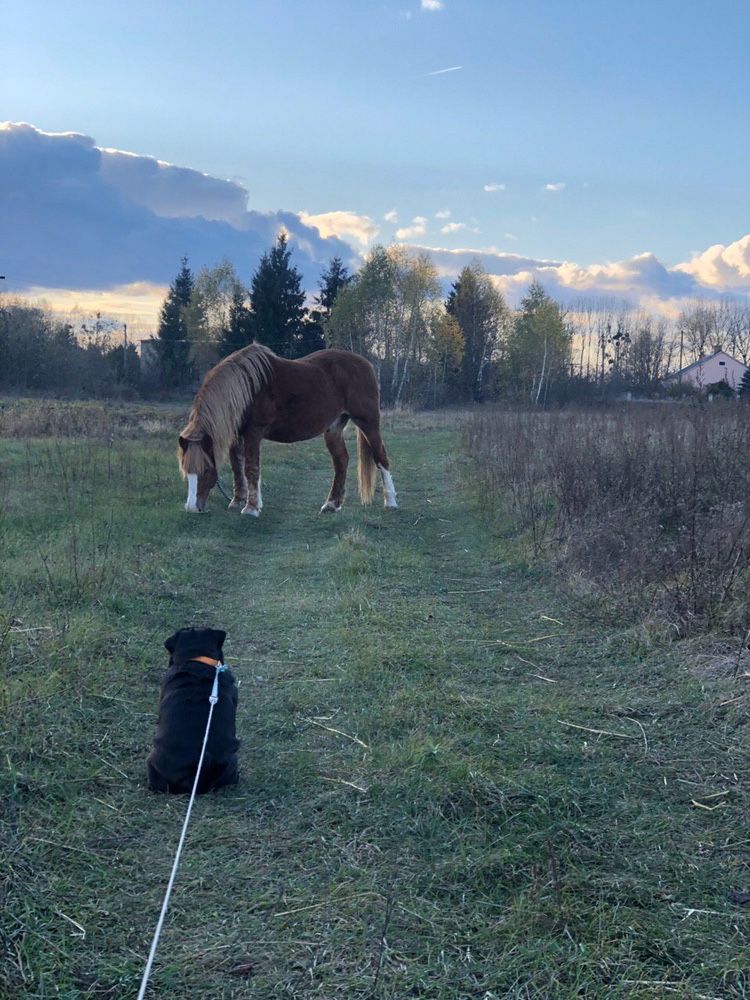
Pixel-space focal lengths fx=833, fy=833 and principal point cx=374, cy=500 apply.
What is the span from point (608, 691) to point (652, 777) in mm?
1169

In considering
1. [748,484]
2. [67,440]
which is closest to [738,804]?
[748,484]

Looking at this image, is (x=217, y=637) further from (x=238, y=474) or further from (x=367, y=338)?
(x=367, y=338)

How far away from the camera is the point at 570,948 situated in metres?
2.53

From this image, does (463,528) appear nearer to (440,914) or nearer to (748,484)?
(748,484)

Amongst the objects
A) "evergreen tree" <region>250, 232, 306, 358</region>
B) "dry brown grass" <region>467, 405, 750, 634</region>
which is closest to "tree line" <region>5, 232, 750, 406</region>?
"evergreen tree" <region>250, 232, 306, 358</region>

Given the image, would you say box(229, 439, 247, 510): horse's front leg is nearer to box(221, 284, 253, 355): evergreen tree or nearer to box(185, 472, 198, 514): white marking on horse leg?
box(185, 472, 198, 514): white marking on horse leg

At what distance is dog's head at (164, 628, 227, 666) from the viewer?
4.09m

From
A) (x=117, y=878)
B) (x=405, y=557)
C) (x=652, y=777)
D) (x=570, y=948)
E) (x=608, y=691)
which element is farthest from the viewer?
(x=405, y=557)

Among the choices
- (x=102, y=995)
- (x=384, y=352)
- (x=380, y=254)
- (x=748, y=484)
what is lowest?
(x=102, y=995)

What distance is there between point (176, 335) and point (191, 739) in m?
53.9

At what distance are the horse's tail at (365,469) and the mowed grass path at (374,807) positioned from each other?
17.6ft

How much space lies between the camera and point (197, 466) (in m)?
10.5

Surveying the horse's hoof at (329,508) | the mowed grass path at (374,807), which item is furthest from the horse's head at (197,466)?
the mowed grass path at (374,807)

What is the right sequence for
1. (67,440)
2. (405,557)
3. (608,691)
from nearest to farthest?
(608,691), (405,557), (67,440)
